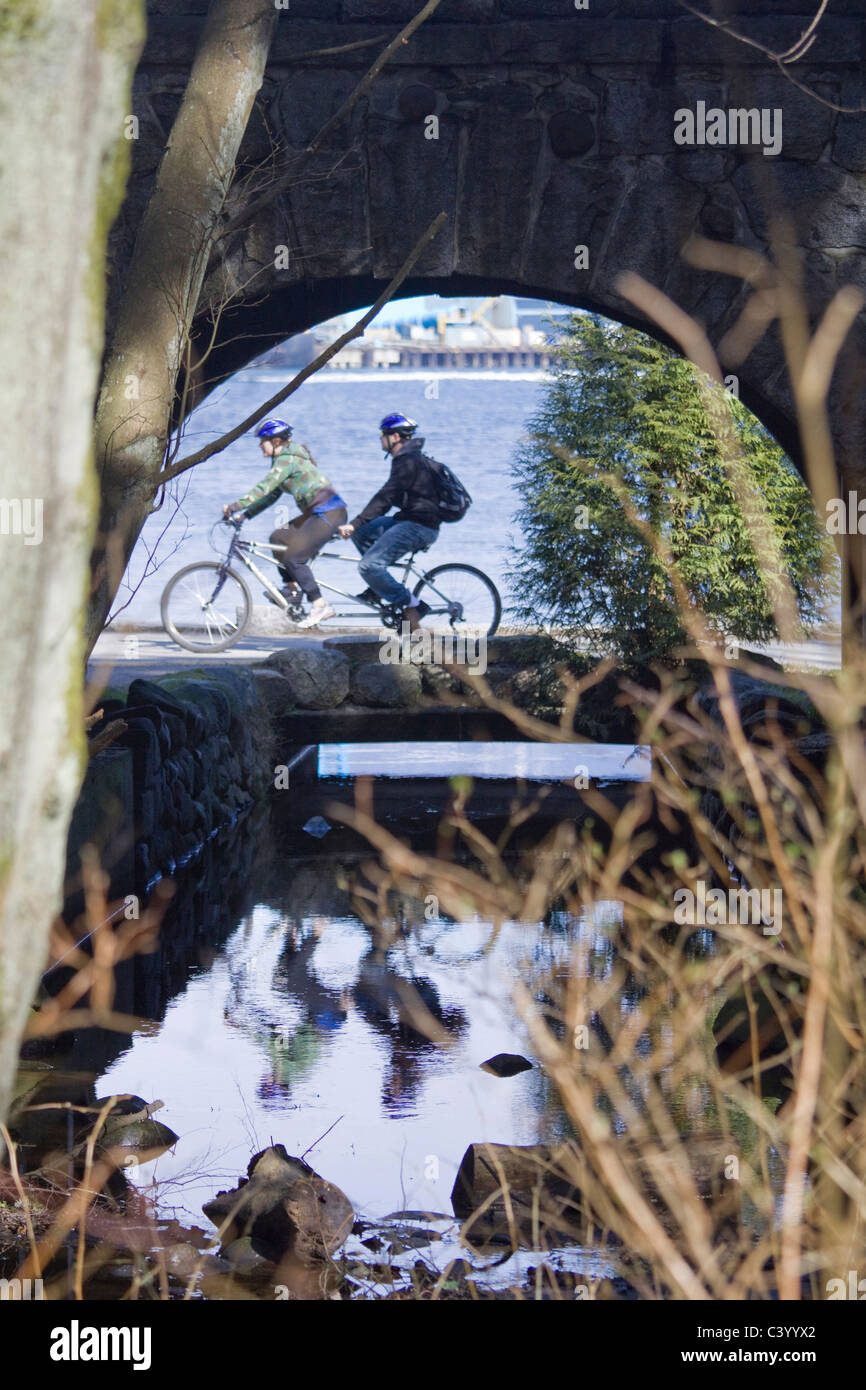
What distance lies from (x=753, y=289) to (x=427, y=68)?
1.59 m

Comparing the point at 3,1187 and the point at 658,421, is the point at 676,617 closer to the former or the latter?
the point at 658,421

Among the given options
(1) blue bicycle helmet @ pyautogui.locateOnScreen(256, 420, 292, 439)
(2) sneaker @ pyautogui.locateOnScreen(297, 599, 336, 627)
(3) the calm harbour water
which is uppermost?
(3) the calm harbour water

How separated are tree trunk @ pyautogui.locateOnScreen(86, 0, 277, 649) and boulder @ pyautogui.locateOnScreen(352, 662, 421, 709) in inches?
333

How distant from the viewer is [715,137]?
6.50 meters

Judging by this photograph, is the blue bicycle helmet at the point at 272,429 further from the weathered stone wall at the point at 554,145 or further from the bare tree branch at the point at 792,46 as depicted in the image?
the bare tree branch at the point at 792,46

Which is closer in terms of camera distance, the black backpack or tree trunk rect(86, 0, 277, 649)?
tree trunk rect(86, 0, 277, 649)

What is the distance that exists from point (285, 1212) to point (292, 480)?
28.9ft

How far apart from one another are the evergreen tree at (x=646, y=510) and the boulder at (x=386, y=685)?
1.13 meters

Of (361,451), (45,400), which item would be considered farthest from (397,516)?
(361,451)

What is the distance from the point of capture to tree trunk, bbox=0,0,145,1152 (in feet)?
5.95

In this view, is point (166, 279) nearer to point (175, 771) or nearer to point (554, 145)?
point (554, 145)

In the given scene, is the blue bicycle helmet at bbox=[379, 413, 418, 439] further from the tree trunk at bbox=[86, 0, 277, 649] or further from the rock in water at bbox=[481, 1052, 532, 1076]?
the tree trunk at bbox=[86, 0, 277, 649]

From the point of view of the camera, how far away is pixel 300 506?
42.0ft

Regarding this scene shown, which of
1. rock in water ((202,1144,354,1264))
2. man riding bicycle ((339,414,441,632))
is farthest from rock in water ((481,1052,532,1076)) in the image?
man riding bicycle ((339,414,441,632))
